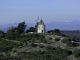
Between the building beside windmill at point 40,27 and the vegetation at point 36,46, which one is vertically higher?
the building beside windmill at point 40,27

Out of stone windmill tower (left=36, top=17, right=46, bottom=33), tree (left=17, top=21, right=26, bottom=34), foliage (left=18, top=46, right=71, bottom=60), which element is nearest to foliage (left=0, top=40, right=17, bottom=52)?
foliage (left=18, top=46, right=71, bottom=60)

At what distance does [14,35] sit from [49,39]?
33.6ft

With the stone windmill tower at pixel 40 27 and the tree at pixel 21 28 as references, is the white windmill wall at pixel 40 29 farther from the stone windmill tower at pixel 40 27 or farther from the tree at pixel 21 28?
the tree at pixel 21 28

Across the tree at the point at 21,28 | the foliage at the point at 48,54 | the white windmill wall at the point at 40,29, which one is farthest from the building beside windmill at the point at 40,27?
the foliage at the point at 48,54

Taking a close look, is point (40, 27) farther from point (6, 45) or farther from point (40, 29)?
point (6, 45)

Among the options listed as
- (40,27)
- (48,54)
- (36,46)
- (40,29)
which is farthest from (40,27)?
(48,54)

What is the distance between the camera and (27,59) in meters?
69.2

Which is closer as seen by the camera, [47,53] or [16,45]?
[47,53]

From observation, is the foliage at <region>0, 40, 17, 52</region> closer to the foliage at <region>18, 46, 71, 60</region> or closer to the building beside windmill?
the foliage at <region>18, 46, 71, 60</region>

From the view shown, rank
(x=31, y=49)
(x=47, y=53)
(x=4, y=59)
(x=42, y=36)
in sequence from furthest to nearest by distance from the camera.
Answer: (x=42, y=36) → (x=31, y=49) → (x=47, y=53) → (x=4, y=59)

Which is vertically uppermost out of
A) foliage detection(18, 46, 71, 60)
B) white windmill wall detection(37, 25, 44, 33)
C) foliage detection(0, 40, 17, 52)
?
white windmill wall detection(37, 25, 44, 33)

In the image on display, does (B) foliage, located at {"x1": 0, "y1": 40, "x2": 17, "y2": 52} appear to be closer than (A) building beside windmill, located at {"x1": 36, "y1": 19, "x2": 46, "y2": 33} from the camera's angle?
Yes

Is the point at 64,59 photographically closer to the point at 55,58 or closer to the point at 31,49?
the point at 55,58

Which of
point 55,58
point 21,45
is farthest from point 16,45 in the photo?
point 55,58
